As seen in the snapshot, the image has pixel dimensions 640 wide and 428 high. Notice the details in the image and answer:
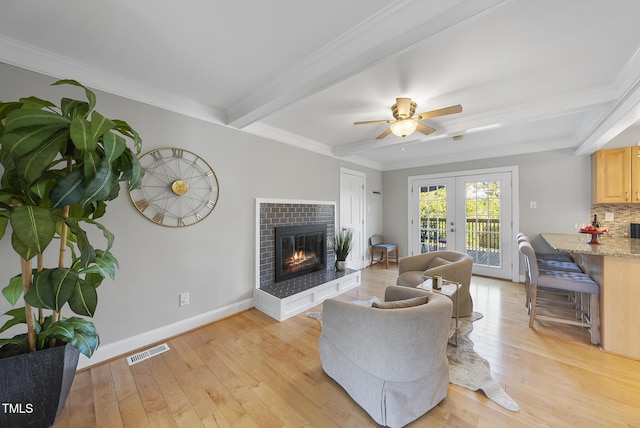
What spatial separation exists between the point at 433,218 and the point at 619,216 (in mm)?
2490

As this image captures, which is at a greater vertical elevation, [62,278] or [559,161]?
[559,161]

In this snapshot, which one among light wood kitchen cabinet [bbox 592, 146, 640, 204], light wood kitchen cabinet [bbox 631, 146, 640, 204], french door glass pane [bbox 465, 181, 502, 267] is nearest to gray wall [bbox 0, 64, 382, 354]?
french door glass pane [bbox 465, 181, 502, 267]

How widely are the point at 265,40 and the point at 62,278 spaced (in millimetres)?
1764

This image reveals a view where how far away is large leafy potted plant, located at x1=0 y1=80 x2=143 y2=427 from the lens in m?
0.98

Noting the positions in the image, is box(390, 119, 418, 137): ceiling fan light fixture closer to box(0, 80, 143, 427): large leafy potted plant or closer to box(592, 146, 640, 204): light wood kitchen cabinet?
box(0, 80, 143, 427): large leafy potted plant

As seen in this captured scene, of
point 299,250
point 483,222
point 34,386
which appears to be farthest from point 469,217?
point 34,386

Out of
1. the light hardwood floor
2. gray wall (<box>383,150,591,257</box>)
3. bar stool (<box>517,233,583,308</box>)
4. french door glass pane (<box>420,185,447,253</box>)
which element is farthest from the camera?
french door glass pane (<box>420,185,447,253</box>)

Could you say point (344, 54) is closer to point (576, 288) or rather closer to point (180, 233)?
point (180, 233)

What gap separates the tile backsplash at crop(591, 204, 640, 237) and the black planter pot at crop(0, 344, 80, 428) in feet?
19.6

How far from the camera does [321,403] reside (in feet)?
5.07

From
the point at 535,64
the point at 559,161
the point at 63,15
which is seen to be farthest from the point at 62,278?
the point at 559,161

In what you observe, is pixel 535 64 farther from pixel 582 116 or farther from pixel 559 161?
pixel 559 161

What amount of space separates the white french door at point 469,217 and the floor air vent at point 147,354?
4643mm

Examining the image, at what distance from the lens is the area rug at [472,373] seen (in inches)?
61.6
